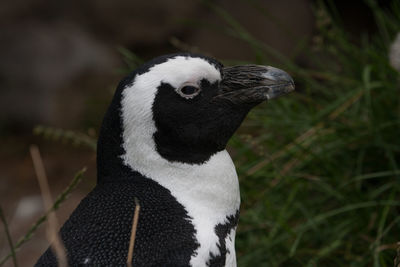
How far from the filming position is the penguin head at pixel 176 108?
1.10 m

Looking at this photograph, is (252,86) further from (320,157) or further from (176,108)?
(320,157)

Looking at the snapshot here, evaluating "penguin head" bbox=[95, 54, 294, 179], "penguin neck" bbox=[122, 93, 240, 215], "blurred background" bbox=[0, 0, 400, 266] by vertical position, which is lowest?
"penguin neck" bbox=[122, 93, 240, 215]

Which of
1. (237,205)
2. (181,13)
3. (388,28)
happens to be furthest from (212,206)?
(181,13)

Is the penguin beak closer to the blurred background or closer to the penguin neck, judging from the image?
the penguin neck

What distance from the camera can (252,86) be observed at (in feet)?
3.87

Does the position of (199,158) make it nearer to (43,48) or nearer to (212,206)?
(212,206)

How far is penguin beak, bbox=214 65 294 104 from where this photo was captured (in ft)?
3.84

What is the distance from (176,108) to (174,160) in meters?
0.09

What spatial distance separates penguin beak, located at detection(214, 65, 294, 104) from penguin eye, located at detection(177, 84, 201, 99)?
0.16 feet

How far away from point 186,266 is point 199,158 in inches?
8.8

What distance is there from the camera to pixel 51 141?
12.1 feet

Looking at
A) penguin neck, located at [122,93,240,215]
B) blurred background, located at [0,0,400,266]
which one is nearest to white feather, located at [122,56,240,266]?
penguin neck, located at [122,93,240,215]

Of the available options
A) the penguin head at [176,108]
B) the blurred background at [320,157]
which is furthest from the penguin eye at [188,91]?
the blurred background at [320,157]

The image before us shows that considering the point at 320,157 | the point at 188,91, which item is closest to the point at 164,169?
the point at 188,91
